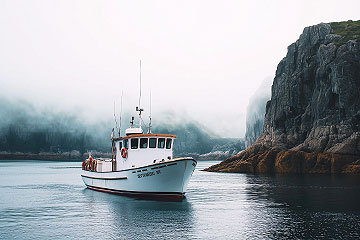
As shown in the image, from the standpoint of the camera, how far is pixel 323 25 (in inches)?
4857

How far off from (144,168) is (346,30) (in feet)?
359

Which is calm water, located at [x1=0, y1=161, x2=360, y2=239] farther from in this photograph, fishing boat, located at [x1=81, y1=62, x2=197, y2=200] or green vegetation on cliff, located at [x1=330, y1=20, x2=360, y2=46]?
green vegetation on cliff, located at [x1=330, y1=20, x2=360, y2=46]

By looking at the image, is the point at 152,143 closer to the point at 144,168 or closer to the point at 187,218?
the point at 144,168

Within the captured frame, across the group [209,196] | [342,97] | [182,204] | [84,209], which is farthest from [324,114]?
[84,209]

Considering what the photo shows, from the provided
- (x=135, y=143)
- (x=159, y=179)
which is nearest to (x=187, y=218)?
(x=159, y=179)

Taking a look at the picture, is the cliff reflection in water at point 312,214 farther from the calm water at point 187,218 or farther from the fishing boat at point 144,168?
the fishing boat at point 144,168

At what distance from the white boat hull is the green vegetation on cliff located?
92.6 m

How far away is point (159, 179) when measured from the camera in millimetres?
38031

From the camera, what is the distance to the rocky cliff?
94562mm

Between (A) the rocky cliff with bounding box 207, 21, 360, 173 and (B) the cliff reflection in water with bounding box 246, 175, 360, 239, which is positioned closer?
(B) the cliff reflection in water with bounding box 246, 175, 360, 239

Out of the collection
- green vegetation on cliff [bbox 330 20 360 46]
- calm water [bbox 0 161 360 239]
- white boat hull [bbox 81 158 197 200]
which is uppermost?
green vegetation on cliff [bbox 330 20 360 46]

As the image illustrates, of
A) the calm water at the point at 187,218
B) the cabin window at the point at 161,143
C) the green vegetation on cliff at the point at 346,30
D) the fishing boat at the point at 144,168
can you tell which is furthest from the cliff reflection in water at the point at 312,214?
the green vegetation on cliff at the point at 346,30

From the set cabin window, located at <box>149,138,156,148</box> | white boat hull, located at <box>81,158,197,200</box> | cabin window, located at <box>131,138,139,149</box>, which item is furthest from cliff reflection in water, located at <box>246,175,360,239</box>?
cabin window, located at <box>131,138,139,149</box>

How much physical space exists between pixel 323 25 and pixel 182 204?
10629cm
